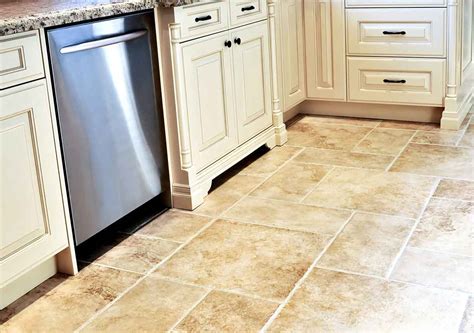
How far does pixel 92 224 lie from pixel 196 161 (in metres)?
0.64

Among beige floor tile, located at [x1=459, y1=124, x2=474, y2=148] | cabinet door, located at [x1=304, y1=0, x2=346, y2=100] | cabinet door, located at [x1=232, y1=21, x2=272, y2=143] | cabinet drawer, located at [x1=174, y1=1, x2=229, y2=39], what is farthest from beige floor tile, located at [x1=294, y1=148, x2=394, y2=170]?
cabinet drawer, located at [x1=174, y1=1, x2=229, y2=39]

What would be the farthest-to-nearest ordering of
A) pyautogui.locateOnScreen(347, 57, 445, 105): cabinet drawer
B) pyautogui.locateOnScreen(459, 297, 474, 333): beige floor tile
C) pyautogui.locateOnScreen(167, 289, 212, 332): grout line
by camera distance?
pyautogui.locateOnScreen(347, 57, 445, 105): cabinet drawer < pyautogui.locateOnScreen(167, 289, 212, 332): grout line < pyautogui.locateOnScreen(459, 297, 474, 333): beige floor tile

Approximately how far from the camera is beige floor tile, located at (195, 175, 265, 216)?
2.88m

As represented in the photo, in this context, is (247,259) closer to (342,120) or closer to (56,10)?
(56,10)

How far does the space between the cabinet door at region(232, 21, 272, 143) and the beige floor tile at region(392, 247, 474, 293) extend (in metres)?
1.20

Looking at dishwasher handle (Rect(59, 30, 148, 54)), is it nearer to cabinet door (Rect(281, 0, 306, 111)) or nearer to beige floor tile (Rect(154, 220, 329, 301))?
beige floor tile (Rect(154, 220, 329, 301))

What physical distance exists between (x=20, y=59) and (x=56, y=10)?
0.25m

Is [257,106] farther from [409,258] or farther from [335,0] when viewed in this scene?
[409,258]

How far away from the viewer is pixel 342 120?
4.14m

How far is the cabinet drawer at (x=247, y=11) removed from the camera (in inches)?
122

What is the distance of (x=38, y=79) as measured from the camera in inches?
82.3

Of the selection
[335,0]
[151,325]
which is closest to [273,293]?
[151,325]

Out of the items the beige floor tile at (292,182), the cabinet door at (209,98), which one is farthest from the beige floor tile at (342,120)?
the cabinet door at (209,98)

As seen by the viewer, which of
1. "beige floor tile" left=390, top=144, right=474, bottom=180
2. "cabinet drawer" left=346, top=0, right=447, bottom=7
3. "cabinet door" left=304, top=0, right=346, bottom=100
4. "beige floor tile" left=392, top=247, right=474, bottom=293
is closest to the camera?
"beige floor tile" left=392, top=247, right=474, bottom=293
